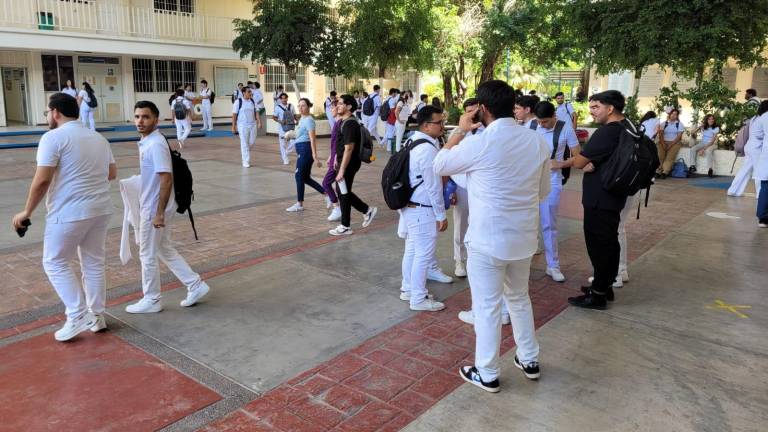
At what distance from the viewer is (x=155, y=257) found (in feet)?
14.9

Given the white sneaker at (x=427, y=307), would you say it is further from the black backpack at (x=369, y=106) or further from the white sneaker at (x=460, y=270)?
the black backpack at (x=369, y=106)

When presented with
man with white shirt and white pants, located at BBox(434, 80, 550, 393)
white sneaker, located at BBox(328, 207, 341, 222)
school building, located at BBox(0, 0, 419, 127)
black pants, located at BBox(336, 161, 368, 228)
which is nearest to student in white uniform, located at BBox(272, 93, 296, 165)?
white sneaker, located at BBox(328, 207, 341, 222)

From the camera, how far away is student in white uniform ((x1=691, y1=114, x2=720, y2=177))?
1283 centimetres

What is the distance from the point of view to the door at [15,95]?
20859 millimetres

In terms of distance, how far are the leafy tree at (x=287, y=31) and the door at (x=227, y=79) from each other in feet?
22.5

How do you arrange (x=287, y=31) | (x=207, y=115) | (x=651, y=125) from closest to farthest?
(x=651, y=125)
(x=287, y=31)
(x=207, y=115)

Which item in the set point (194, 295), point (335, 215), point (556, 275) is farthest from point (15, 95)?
point (556, 275)

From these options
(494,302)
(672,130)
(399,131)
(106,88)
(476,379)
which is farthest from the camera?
(106,88)

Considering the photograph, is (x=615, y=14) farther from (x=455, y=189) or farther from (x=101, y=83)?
(x=101, y=83)

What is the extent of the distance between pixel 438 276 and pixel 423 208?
3.67 feet

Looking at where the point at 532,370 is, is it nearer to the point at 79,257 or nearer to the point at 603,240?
the point at 603,240

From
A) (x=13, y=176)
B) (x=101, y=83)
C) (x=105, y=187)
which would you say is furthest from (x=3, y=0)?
(x=105, y=187)

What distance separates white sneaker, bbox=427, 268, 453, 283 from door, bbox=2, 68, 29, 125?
20.9 meters

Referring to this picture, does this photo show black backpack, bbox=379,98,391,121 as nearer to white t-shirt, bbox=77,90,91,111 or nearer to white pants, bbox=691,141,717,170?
white pants, bbox=691,141,717,170
